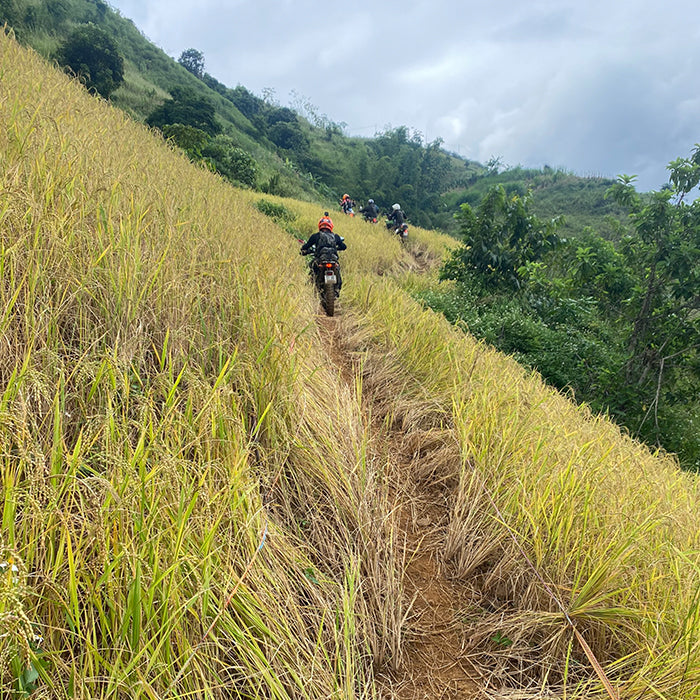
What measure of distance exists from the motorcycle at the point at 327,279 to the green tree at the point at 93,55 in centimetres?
2232

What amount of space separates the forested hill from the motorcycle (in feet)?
47.0

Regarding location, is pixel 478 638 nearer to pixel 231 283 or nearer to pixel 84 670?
pixel 84 670

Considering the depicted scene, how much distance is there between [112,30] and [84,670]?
53827 mm

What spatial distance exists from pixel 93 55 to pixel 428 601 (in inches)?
1206

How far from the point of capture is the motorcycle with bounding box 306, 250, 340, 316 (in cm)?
568

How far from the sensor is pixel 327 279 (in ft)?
18.5

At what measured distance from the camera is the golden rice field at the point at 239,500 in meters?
0.89

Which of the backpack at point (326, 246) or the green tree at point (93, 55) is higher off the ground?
the green tree at point (93, 55)

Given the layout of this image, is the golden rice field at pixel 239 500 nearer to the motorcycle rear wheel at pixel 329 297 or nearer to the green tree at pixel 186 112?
the motorcycle rear wheel at pixel 329 297

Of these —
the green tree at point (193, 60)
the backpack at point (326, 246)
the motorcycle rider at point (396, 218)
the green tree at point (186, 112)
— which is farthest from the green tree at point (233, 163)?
the green tree at point (193, 60)

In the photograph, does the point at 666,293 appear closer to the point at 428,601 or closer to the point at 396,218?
the point at 428,601

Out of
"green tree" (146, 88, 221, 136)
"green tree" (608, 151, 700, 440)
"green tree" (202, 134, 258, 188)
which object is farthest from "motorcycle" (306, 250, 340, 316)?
"green tree" (146, 88, 221, 136)

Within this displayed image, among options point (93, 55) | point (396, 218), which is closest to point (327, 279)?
point (396, 218)

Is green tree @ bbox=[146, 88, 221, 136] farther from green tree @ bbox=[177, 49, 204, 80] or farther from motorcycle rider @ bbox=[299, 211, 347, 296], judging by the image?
green tree @ bbox=[177, 49, 204, 80]
